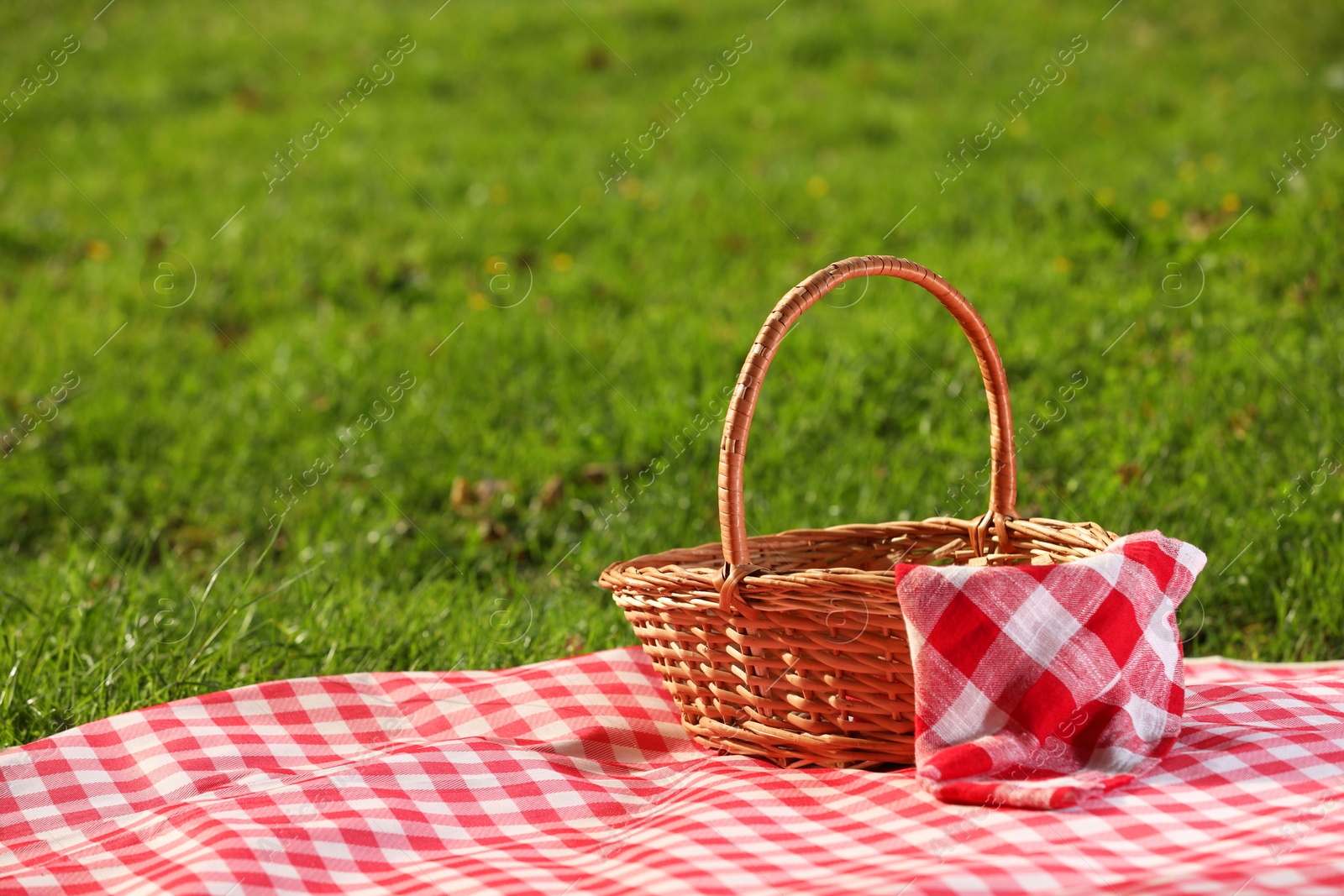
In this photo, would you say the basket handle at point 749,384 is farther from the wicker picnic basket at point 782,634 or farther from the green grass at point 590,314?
the green grass at point 590,314

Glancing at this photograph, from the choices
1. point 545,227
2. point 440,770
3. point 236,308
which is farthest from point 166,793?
point 545,227

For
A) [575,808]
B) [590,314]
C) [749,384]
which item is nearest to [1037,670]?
[749,384]

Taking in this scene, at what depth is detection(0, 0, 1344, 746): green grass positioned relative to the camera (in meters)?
2.91

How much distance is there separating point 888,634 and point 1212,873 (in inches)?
22.3

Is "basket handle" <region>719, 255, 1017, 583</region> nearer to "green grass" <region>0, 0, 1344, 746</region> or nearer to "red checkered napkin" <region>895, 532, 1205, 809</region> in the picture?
"red checkered napkin" <region>895, 532, 1205, 809</region>

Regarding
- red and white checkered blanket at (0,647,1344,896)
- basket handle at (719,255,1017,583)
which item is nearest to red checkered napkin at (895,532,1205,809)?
red and white checkered blanket at (0,647,1344,896)

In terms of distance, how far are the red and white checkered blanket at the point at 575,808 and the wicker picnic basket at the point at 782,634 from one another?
64mm

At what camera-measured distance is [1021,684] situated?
1807 millimetres

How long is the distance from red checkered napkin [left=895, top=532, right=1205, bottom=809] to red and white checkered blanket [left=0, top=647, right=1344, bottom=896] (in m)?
0.07

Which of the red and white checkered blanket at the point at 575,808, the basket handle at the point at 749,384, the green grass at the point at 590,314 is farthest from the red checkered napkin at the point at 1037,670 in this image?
the green grass at the point at 590,314

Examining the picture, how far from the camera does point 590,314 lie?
4.64m

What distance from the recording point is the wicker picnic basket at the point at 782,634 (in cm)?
186

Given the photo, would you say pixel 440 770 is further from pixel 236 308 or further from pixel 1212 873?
pixel 236 308

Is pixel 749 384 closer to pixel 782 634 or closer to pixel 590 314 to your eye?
pixel 782 634
